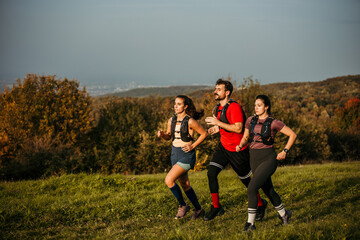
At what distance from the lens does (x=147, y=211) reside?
22.4 ft

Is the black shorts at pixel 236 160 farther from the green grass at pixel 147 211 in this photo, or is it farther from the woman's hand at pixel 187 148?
the green grass at pixel 147 211

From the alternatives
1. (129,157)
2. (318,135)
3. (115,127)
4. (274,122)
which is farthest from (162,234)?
(318,135)

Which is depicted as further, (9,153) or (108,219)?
(9,153)

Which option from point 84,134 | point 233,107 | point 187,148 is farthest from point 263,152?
point 84,134

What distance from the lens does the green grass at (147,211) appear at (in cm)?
468

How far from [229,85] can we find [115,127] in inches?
710

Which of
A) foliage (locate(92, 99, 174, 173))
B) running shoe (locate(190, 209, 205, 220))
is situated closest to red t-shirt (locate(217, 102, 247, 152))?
running shoe (locate(190, 209, 205, 220))

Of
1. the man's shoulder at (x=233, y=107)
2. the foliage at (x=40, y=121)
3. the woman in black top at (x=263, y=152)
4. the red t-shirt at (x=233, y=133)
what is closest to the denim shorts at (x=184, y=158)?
the red t-shirt at (x=233, y=133)

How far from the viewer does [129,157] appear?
20766mm

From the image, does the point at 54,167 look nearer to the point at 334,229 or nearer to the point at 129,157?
the point at 129,157

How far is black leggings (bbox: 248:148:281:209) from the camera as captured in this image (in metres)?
4.86

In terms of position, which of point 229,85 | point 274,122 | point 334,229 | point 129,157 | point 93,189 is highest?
point 229,85

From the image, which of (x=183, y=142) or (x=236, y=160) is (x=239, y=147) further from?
(x=183, y=142)

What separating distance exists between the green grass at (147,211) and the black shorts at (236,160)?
0.98 m
